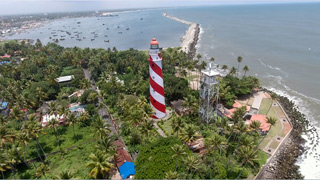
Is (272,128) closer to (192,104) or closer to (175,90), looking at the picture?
(192,104)

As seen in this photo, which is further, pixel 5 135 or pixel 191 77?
pixel 191 77

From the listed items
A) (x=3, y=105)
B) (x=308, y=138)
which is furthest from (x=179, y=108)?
(x=3, y=105)

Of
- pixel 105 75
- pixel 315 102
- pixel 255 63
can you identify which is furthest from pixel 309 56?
pixel 105 75

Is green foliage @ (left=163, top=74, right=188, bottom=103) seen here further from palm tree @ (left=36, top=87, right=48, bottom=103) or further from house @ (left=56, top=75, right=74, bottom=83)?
house @ (left=56, top=75, right=74, bottom=83)

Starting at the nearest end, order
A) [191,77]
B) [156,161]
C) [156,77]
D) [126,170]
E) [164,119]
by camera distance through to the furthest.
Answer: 1. [156,161]
2. [126,170]
3. [156,77]
4. [164,119]
5. [191,77]

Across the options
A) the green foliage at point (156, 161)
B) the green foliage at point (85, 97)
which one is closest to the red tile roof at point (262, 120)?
the green foliage at point (156, 161)

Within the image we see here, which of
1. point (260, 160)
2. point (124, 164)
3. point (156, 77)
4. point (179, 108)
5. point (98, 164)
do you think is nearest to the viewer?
point (98, 164)
